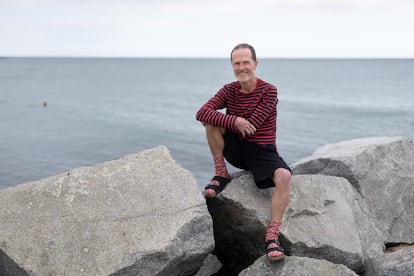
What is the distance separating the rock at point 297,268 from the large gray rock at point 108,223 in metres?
0.56

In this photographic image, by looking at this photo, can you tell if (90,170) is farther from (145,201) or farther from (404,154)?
(404,154)

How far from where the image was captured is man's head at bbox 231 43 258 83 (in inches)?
227

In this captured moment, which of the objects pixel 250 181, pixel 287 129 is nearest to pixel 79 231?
pixel 250 181

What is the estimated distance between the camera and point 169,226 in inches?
197

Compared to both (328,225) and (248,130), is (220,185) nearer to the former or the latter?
(248,130)

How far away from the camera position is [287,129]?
29031mm

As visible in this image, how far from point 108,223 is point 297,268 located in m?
1.87

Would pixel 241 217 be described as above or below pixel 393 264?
above

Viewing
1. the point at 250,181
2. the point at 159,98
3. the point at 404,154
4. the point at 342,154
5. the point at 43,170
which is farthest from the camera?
the point at 159,98

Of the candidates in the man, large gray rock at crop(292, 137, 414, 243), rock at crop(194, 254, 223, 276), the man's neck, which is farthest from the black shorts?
large gray rock at crop(292, 137, 414, 243)

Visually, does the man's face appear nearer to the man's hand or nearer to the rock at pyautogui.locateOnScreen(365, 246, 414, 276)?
the man's hand

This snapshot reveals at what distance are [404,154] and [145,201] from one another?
14.9ft

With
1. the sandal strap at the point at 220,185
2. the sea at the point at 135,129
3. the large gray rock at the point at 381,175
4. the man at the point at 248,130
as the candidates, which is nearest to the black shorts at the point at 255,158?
the man at the point at 248,130

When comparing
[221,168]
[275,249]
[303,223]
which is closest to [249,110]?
[221,168]
